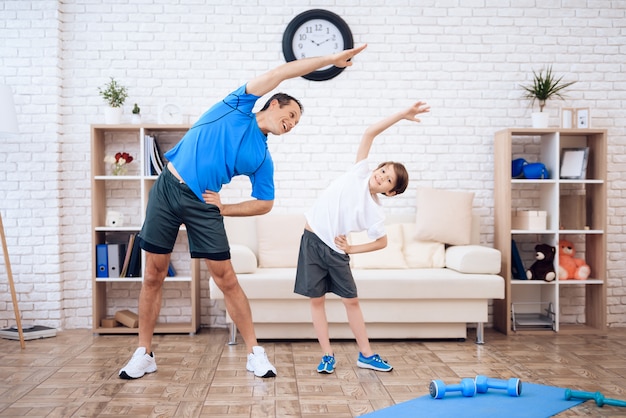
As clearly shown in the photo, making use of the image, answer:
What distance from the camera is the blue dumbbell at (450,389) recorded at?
2.66 metres

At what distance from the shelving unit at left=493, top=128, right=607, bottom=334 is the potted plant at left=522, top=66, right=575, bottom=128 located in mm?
123

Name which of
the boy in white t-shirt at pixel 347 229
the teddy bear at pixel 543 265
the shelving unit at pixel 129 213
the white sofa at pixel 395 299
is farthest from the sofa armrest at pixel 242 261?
the teddy bear at pixel 543 265

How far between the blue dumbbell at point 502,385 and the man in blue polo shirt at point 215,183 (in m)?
1.00

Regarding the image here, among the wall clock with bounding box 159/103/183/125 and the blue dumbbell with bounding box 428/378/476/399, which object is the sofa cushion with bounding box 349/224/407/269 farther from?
the blue dumbbell with bounding box 428/378/476/399

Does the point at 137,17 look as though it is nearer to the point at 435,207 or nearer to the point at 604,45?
the point at 435,207

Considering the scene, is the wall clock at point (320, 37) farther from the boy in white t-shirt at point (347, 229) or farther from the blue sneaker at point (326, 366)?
the blue sneaker at point (326, 366)

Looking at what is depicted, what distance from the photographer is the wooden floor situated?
261cm

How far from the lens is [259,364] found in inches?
123

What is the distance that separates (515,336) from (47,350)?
3.05m

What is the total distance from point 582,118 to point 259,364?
9.76 feet

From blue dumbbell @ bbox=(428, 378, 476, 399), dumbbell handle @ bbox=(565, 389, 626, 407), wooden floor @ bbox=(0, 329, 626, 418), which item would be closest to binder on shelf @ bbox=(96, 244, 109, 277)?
wooden floor @ bbox=(0, 329, 626, 418)

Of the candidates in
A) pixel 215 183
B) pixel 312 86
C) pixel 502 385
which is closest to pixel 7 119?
pixel 215 183

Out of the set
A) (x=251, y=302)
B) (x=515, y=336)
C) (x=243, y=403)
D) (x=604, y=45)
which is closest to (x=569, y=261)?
(x=515, y=336)

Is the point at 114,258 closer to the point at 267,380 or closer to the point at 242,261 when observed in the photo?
the point at 242,261
